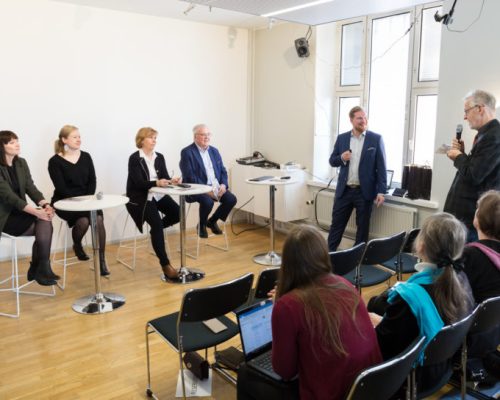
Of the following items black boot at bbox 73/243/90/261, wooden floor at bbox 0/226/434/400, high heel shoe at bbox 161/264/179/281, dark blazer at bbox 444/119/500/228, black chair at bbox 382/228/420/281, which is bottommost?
wooden floor at bbox 0/226/434/400

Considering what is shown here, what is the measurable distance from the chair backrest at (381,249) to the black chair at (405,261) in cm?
11

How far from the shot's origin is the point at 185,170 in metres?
4.95

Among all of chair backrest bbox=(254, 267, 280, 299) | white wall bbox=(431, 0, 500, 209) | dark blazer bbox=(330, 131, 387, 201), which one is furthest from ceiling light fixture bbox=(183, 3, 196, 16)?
chair backrest bbox=(254, 267, 280, 299)

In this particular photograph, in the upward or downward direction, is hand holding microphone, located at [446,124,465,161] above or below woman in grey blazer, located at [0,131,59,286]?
above

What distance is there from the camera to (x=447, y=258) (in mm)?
1725

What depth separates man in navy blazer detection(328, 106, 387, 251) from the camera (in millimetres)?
4340

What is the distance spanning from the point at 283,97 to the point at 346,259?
129 inches

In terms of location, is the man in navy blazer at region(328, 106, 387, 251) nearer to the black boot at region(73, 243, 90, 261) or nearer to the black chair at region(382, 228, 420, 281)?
the black chair at region(382, 228, 420, 281)

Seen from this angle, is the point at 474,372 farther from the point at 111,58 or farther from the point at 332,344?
the point at 111,58

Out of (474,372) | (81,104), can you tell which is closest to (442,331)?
(474,372)

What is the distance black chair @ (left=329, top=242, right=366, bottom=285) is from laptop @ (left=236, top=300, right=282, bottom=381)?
90cm

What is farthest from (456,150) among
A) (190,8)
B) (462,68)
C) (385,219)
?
(190,8)

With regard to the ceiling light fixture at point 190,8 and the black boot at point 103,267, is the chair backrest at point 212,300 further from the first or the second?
the ceiling light fixture at point 190,8

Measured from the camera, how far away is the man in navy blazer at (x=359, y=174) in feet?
14.2
